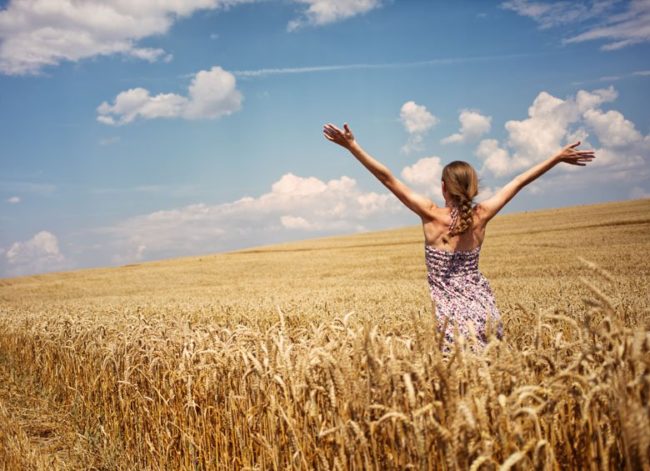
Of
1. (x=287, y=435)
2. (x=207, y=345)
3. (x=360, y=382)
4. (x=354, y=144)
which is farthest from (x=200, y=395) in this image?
(x=354, y=144)

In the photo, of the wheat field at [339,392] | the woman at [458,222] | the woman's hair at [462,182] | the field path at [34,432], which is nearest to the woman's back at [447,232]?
the woman at [458,222]

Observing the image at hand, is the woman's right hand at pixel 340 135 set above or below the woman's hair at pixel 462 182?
above

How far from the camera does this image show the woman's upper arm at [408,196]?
4.28 m

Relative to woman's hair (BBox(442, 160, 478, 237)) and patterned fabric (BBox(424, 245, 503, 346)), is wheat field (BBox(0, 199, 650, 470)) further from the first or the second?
woman's hair (BBox(442, 160, 478, 237))

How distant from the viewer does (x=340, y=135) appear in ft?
14.3

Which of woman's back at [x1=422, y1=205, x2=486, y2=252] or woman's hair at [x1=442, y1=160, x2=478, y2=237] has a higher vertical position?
woman's hair at [x1=442, y1=160, x2=478, y2=237]

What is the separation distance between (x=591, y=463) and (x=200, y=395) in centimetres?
292

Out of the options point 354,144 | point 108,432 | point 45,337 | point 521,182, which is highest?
point 354,144

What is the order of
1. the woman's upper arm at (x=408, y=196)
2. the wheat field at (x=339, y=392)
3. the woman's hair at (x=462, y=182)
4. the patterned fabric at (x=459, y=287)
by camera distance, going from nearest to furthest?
the wheat field at (x=339, y=392)
the woman's hair at (x=462, y=182)
the woman's upper arm at (x=408, y=196)
the patterned fabric at (x=459, y=287)

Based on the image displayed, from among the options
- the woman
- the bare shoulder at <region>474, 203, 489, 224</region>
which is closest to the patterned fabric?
the woman

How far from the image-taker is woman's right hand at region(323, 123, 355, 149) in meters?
4.32

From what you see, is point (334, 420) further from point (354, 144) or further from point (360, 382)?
point (354, 144)

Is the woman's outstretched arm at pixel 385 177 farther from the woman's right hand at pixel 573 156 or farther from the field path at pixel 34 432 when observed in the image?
the field path at pixel 34 432

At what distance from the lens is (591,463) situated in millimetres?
1958
